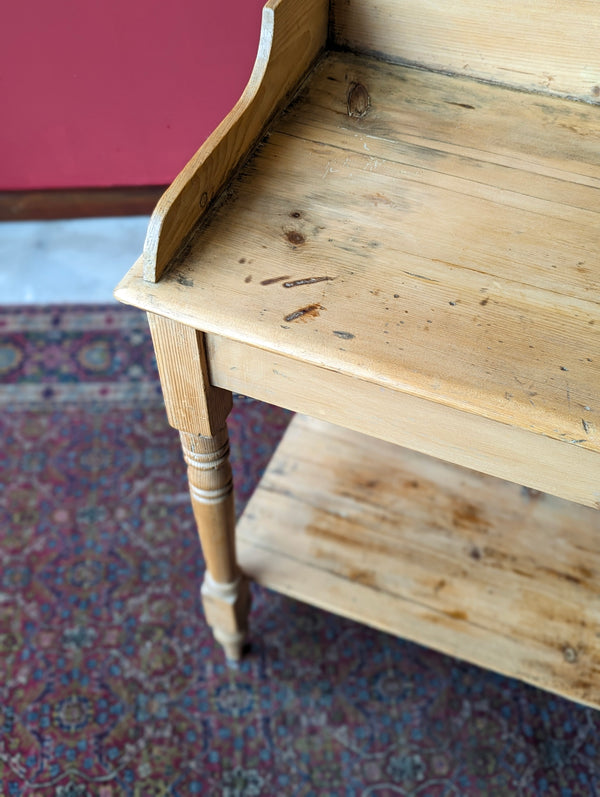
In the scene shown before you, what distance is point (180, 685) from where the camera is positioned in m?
1.24

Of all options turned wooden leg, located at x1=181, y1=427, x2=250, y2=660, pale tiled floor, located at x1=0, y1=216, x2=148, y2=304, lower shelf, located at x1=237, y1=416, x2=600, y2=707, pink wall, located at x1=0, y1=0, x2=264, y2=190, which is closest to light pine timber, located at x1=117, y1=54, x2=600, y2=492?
turned wooden leg, located at x1=181, y1=427, x2=250, y2=660

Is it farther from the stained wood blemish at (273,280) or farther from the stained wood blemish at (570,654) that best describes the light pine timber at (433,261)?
the stained wood blemish at (570,654)

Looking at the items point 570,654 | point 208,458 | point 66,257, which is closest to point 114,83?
point 66,257

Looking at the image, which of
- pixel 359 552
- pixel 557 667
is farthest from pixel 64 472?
pixel 557 667

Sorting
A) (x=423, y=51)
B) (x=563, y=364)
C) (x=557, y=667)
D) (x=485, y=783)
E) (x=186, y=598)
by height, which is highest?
(x=423, y=51)

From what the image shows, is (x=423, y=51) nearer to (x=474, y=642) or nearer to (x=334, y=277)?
(x=334, y=277)

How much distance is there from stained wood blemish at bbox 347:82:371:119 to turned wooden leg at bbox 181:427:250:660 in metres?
0.38

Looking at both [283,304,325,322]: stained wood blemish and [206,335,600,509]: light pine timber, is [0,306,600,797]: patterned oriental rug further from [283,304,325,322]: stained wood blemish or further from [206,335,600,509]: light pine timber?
[283,304,325,322]: stained wood blemish

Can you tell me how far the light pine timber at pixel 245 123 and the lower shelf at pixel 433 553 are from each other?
611mm

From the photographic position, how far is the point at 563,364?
0.63m

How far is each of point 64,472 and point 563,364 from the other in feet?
3.60

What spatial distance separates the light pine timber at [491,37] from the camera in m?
0.82

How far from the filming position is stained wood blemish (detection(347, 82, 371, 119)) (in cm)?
83

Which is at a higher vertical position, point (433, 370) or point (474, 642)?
point (433, 370)
